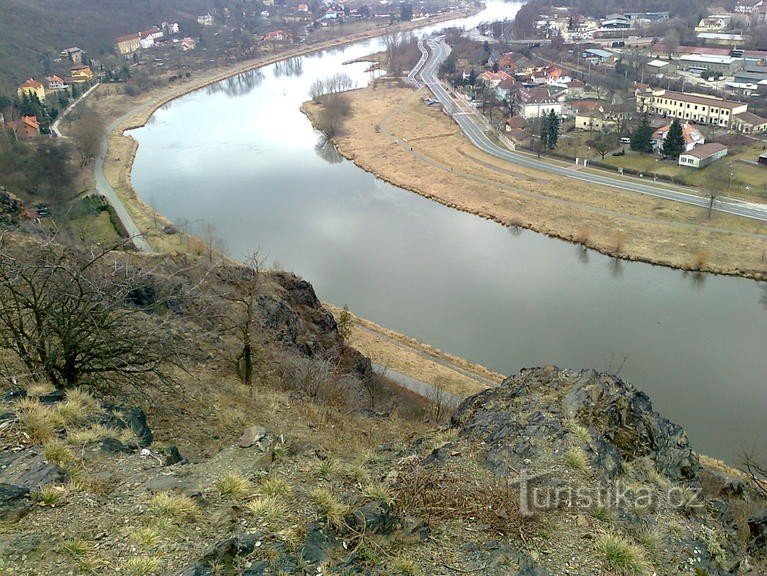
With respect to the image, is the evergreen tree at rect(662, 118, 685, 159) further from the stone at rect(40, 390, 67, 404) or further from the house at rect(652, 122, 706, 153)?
the stone at rect(40, 390, 67, 404)

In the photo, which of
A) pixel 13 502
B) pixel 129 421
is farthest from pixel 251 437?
pixel 13 502

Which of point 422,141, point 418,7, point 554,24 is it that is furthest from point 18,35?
point 418,7

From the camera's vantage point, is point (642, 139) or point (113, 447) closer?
point (113, 447)

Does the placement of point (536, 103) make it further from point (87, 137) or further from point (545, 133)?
point (87, 137)

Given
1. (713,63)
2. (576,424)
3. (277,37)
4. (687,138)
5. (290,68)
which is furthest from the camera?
(277,37)

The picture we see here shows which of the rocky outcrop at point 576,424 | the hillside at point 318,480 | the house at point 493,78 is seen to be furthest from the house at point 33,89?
the rocky outcrop at point 576,424

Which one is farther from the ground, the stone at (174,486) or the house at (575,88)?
the stone at (174,486)

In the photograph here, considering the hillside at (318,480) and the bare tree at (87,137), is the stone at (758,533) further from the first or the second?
the bare tree at (87,137)
